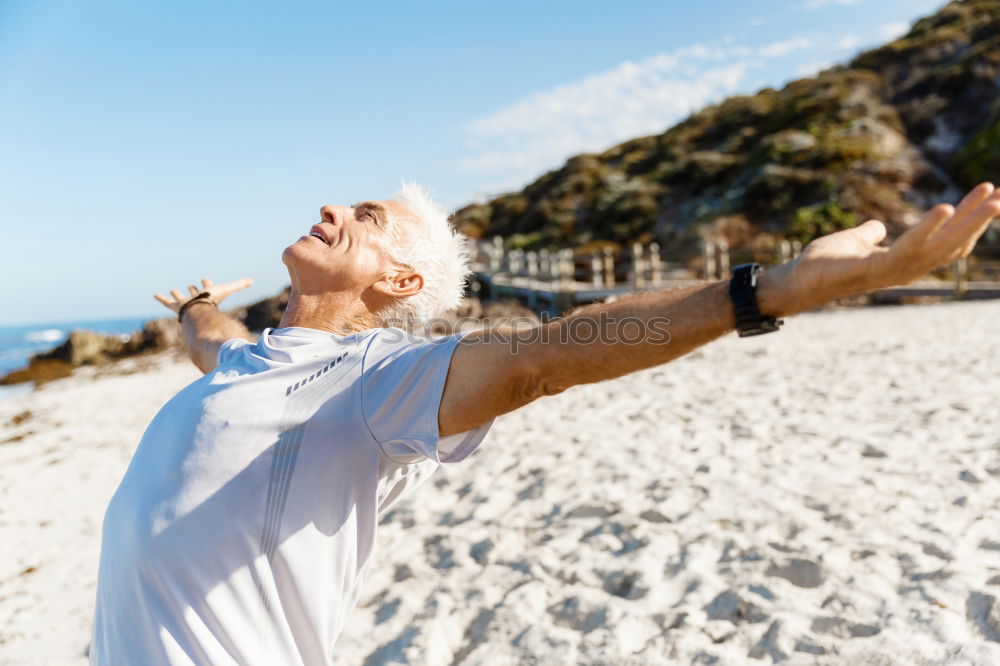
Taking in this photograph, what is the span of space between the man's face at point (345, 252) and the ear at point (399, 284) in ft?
0.05

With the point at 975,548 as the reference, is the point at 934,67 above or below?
above

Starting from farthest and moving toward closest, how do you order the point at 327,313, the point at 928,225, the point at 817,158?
the point at 817,158
the point at 327,313
the point at 928,225

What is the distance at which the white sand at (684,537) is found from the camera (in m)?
2.53

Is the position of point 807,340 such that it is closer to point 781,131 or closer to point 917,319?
point 917,319

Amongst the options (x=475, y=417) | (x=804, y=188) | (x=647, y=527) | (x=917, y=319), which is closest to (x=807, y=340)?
(x=917, y=319)

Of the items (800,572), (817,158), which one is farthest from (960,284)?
(800,572)

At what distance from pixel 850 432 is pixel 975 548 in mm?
1915

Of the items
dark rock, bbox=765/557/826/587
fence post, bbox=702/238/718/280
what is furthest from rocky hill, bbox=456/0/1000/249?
dark rock, bbox=765/557/826/587

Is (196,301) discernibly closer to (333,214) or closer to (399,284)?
(333,214)

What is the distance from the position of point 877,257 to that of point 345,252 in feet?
4.06

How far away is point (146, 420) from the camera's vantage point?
896cm

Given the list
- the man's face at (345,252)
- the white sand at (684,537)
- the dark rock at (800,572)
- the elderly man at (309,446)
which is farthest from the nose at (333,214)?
the dark rock at (800,572)

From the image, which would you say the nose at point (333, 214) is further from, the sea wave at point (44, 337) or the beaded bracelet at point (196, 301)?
the sea wave at point (44, 337)

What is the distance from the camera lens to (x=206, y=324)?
2447 millimetres
